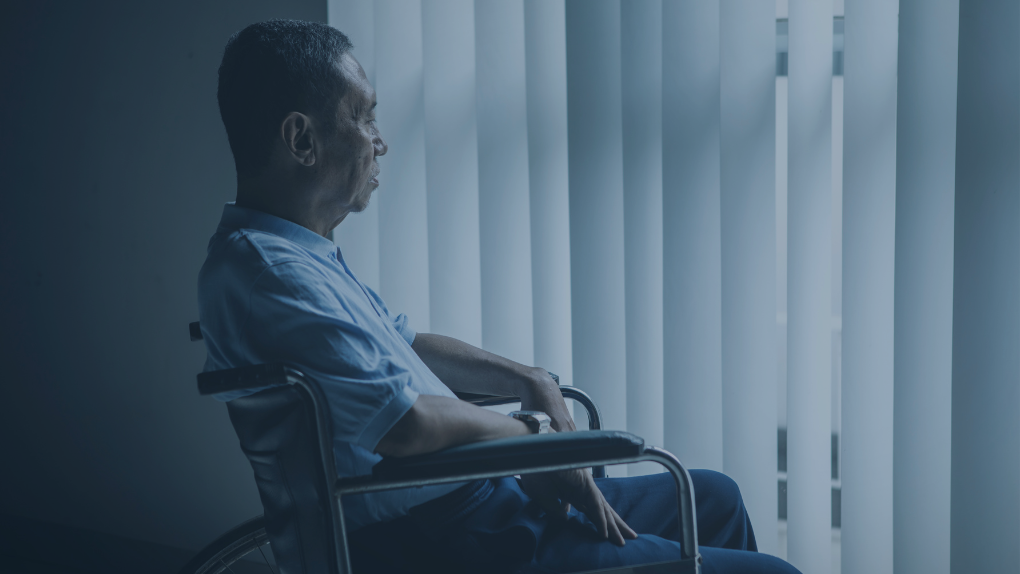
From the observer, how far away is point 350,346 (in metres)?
0.74

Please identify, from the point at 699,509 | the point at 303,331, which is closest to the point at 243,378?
the point at 303,331

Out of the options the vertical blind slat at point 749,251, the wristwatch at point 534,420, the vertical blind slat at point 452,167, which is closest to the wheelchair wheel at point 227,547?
the wristwatch at point 534,420

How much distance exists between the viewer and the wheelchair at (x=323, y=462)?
0.68m

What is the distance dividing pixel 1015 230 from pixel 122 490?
2352 millimetres

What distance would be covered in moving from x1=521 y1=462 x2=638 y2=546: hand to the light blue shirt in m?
0.26

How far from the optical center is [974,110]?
1093mm

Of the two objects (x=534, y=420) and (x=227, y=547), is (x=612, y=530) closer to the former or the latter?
(x=534, y=420)

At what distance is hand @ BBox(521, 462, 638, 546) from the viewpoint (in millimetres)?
881

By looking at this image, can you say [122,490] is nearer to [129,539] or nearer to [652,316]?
[129,539]

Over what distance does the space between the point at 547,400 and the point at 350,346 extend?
15.6 inches

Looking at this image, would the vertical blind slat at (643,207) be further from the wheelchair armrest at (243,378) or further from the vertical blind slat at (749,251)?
the wheelchair armrest at (243,378)

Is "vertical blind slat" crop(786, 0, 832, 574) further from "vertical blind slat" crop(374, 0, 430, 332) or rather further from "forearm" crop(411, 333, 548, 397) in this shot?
"vertical blind slat" crop(374, 0, 430, 332)

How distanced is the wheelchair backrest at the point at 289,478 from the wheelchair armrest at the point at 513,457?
10cm

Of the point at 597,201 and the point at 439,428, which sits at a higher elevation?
the point at 597,201
